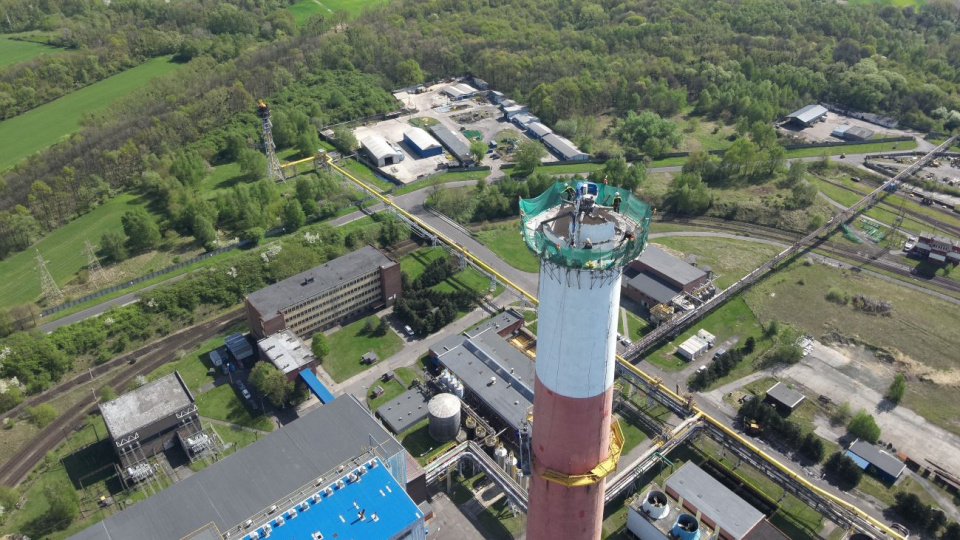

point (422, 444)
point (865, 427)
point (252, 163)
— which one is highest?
point (252, 163)

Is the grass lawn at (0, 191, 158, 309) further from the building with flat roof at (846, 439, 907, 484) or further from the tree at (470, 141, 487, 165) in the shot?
the building with flat roof at (846, 439, 907, 484)

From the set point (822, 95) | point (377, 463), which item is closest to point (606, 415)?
point (377, 463)

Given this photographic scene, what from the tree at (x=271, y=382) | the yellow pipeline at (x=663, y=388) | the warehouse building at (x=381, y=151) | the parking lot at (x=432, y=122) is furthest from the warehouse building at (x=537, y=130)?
the tree at (x=271, y=382)

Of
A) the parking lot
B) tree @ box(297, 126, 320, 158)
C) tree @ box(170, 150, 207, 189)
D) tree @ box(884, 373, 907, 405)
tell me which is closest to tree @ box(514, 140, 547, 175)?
the parking lot

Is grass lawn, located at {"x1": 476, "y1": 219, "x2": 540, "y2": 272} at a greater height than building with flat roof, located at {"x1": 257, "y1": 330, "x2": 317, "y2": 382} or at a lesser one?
lesser

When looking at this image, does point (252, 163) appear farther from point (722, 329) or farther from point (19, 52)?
point (19, 52)

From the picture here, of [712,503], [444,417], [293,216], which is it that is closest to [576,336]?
[712,503]
